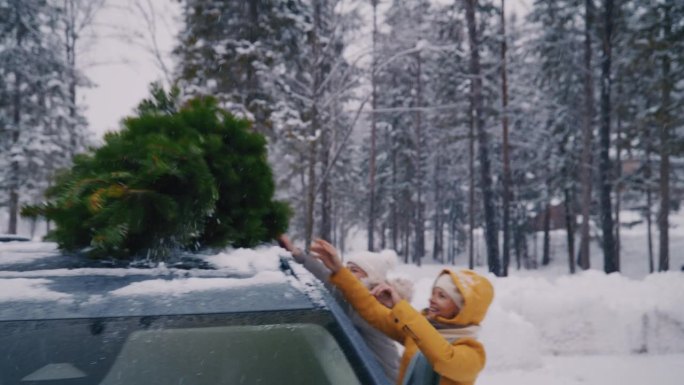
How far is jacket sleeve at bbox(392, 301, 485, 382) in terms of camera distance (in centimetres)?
202

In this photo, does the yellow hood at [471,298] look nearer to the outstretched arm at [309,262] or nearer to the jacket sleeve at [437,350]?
the jacket sleeve at [437,350]

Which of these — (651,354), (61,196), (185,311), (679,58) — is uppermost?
(679,58)

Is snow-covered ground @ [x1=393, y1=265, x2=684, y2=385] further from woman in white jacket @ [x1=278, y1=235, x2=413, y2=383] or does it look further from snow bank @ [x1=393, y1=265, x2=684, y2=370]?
woman in white jacket @ [x1=278, y1=235, x2=413, y2=383]

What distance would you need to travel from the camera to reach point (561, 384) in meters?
5.92

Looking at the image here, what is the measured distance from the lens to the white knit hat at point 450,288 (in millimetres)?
2299

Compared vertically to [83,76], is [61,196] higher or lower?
lower

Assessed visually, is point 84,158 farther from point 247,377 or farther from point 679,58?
point 679,58

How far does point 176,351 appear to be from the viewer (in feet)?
5.61

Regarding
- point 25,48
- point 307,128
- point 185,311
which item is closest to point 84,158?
point 185,311

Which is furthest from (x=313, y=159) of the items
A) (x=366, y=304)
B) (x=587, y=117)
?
(x=587, y=117)

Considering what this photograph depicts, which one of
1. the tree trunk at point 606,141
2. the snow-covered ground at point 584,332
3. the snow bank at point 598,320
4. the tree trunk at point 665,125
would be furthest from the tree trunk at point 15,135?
the tree trunk at point 665,125

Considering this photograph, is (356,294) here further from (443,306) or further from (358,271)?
(443,306)

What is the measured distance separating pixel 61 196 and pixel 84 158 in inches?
15.1

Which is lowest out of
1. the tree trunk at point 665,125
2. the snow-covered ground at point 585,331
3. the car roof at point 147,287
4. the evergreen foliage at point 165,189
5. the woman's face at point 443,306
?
the snow-covered ground at point 585,331
